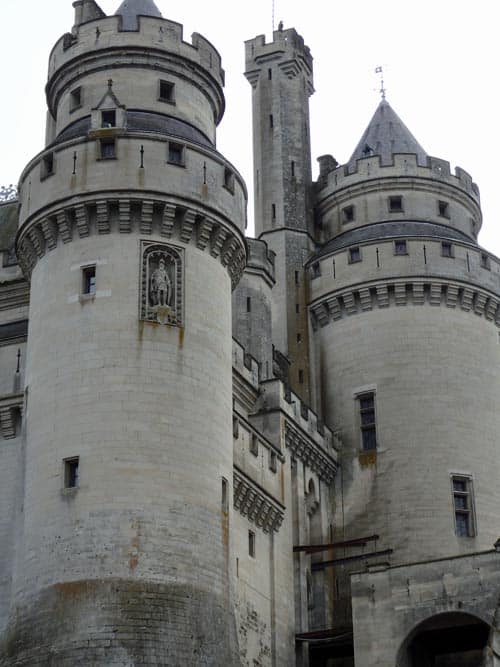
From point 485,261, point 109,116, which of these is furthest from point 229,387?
point 485,261

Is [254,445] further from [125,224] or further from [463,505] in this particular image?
[463,505]

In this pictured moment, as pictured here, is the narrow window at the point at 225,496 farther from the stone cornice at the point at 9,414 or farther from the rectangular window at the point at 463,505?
the rectangular window at the point at 463,505

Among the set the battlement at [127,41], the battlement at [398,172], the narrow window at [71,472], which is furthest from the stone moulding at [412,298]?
the narrow window at [71,472]

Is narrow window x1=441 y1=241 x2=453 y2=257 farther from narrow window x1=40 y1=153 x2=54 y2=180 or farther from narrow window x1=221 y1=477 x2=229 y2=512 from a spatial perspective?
narrow window x1=40 y1=153 x2=54 y2=180

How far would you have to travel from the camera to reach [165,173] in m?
33.8

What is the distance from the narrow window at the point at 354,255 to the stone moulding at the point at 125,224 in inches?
522

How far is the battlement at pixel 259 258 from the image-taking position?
46.6 meters

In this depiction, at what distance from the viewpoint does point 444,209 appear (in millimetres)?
49969

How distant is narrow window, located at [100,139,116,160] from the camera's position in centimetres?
3394

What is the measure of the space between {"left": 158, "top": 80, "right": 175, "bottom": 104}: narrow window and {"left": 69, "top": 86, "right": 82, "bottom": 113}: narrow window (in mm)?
2327

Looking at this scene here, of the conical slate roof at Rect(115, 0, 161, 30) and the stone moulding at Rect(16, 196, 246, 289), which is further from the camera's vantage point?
the conical slate roof at Rect(115, 0, 161, 30)

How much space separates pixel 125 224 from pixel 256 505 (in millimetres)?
9610

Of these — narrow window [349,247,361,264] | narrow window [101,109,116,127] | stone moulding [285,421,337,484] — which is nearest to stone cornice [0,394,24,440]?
narrow window [101,109,116,127]

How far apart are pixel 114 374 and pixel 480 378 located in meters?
18.2
